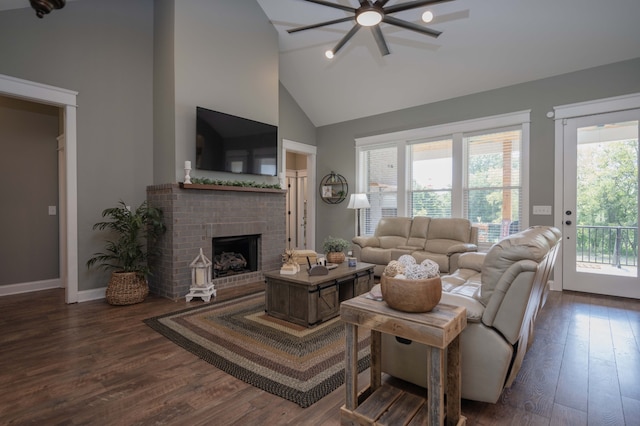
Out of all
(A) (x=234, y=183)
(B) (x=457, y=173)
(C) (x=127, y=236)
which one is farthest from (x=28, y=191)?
(B) (x=457, y=173)

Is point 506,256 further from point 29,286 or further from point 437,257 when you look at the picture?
point 29,286

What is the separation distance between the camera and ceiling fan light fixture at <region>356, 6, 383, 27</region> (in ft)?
9.33

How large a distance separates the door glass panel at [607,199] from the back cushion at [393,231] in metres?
2.28

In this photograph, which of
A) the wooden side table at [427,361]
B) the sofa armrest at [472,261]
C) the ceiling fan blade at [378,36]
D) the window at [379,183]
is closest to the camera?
the wooden side table at [427,361]

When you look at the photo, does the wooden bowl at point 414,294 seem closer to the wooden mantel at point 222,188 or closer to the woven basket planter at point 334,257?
the woven basket planter at point 334,257

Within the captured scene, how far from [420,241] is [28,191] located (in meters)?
5.63

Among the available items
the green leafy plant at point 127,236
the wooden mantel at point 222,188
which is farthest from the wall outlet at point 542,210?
the green leafy plant at point 127,236

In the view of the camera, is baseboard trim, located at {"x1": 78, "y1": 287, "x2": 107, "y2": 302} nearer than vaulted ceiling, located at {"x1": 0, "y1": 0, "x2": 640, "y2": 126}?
No

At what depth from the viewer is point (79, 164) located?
389 cm

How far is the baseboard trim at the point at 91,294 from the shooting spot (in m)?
3.89

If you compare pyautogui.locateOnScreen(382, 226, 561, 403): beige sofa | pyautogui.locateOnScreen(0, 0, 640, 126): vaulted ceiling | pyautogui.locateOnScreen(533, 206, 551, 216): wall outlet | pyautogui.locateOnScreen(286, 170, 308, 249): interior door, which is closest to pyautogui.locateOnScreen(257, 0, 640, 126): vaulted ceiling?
pyautogui.locateOnScreen(0, 0, 640, 126): vaulted ceiling

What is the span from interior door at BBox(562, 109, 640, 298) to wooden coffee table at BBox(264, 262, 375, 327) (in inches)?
125

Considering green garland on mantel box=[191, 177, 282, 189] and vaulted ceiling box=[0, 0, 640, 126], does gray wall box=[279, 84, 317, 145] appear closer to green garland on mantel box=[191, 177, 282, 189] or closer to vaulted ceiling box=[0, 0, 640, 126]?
vaulted ceiling box=[0, 0, 640, 126]

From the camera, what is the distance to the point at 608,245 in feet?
13.5
